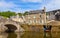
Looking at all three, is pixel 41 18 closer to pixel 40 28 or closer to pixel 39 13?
pixel 39 13

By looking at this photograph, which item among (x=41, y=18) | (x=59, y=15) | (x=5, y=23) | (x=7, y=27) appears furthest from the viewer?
(x=59, y=15)

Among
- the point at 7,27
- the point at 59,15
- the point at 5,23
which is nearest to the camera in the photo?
the point at 5,23

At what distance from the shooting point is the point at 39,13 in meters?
49.5

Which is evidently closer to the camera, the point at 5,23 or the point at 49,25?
the point at 5,23

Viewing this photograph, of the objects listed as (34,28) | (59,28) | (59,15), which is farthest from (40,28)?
(59,15)

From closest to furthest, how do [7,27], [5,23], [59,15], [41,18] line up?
1. [5,23]
2. [7,27]
3. [41,18]
4. [59,15]

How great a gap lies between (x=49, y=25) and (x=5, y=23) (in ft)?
32.2

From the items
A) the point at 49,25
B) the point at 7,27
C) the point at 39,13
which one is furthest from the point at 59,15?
the point at 7,27

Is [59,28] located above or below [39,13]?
below

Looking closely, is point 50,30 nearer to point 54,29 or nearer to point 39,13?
point 54,29

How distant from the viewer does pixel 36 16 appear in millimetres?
48969

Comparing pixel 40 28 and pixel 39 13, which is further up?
pixel 39 13

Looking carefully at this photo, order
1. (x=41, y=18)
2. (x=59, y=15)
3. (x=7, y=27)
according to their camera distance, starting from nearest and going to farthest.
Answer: (x=7, y=27) → (x=41, y=18) → (x=59, y=15)

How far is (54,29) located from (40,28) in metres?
2.73
